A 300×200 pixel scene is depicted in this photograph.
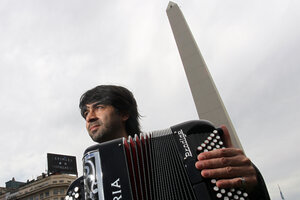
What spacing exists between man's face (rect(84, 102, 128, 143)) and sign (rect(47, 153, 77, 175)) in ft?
97.2

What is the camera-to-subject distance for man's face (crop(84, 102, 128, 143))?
1.84 meters

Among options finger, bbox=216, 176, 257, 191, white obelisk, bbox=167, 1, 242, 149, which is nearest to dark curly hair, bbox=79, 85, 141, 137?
finger, bbox=216, 176, 257, 191

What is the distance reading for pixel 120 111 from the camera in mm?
2004

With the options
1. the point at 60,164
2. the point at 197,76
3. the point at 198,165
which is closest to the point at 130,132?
the point at 198,165

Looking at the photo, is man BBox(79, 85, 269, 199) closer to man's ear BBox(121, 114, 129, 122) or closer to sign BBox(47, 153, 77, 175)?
man's ear BBox(121, 114, 129, 122)

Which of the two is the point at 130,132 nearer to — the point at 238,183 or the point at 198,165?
the point at 198,165

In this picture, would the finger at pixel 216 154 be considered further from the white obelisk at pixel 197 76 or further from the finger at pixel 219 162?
the white obelisk at pixel 197 76

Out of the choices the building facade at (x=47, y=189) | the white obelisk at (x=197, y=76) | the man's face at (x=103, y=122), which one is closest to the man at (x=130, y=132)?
the man's face at (x=103, y=122)

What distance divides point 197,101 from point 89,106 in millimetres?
8241

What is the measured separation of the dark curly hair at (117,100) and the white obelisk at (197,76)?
7208 millimetres

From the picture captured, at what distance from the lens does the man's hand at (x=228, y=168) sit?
1.31 m

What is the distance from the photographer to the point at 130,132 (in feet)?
6.63

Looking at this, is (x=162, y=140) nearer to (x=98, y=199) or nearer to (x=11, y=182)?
(x=98, y=199)

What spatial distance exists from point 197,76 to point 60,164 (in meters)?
24.9
